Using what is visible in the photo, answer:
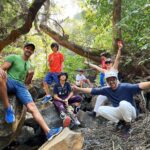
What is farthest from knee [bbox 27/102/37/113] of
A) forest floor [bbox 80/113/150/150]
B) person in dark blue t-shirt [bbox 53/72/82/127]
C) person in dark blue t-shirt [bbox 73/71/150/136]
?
person in dark blue t-shirt [bbox 53/72/82/127]

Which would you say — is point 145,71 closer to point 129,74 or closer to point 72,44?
point 129,74

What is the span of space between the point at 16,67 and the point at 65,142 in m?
2.13

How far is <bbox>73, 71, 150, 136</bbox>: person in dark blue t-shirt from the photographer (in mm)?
6912

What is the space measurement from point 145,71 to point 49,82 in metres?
3.09

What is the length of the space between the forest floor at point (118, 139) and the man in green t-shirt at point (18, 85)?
3.76ft

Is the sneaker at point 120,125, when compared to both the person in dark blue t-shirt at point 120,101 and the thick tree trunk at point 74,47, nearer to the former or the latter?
the person in dark blue t-shirt at point 120,101

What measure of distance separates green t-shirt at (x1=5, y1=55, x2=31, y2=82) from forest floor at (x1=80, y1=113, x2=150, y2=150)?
1.99m

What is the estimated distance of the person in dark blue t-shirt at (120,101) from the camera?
6912 mm

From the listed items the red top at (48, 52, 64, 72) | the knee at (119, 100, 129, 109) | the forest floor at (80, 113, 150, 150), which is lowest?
the forest floor at (80, 113, 150, 150)

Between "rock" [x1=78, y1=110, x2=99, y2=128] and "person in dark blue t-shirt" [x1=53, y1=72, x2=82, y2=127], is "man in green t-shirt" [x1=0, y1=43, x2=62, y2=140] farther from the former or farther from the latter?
"rock" [x1=78, y1=110, x2=99, y2=128]

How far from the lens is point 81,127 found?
28.8ft

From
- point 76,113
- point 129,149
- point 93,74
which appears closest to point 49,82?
point 76,113

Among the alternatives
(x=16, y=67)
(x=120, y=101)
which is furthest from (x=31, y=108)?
(x=120, y=101)

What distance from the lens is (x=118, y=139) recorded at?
679 centimetres
